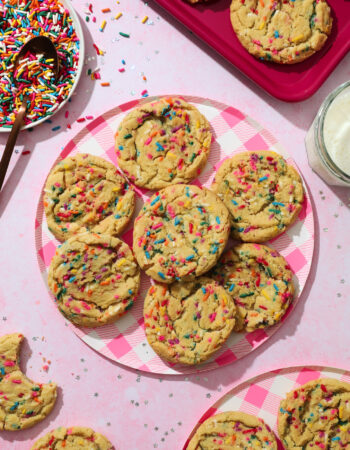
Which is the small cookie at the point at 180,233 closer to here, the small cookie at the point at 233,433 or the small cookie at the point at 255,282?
the small cookie at the point at 255,282

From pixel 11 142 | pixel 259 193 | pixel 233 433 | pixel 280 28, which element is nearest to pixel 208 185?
pixel 259 193

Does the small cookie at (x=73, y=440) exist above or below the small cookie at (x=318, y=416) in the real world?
below

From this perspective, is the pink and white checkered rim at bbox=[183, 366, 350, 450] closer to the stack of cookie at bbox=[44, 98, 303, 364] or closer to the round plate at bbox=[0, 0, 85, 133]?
the stack of cookie at bbox=[44, 98, 303, 364]

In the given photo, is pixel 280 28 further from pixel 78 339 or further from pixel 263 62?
pixel 78 339

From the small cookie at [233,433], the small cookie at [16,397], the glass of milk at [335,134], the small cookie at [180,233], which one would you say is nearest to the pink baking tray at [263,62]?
the glass of milk at [335,134]

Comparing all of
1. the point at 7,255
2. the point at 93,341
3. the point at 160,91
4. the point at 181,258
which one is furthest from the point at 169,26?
the point at 93,341
